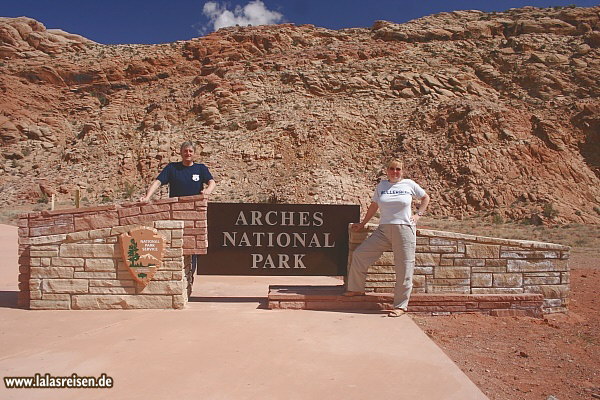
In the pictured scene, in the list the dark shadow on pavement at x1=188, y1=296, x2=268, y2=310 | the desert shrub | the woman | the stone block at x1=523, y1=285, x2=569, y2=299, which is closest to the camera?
the woman

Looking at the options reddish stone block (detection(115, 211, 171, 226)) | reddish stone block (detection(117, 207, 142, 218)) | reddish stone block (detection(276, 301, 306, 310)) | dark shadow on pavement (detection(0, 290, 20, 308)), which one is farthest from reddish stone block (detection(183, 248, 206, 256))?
dark shadow on pavement (detection(0, 290, 20, 308))

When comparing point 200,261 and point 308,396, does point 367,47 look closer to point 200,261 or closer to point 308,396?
point 200,261

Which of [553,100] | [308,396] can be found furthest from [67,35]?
[308,396]

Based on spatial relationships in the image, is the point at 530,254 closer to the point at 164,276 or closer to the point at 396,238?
the point at 396,238

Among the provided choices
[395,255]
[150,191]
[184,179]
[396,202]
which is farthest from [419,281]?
[150,191]

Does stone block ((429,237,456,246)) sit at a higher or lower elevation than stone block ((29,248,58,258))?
higher

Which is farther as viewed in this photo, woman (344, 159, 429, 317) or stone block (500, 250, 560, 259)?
stone block (500, 250, 560, 259)

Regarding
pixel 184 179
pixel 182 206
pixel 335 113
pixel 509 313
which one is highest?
pixel 335 113

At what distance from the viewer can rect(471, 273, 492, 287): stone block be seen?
6.09 meters

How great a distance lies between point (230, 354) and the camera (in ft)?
14.0

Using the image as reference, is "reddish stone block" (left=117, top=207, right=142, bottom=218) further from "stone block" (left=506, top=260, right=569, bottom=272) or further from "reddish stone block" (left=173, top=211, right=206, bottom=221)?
"stone block" (left=506, top=260, right=569, bottom=272)

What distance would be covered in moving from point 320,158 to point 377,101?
658cm

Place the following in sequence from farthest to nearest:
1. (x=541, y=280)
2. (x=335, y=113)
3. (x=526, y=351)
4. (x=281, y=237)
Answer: (x=335, y=113)
(x=281, y=237)
(x=541, y=280)
(x=526, y=351)

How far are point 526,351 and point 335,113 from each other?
2411 cm
